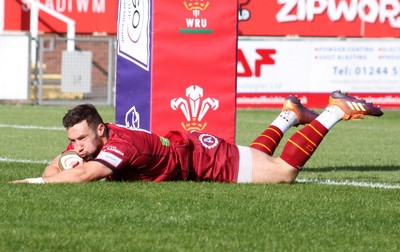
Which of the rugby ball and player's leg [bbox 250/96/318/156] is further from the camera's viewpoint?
player's leg [bbox 250/96/318/156]

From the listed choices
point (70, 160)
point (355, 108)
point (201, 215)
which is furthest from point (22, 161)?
point (201, 215)

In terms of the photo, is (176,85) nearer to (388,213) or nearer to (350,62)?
(388,213)

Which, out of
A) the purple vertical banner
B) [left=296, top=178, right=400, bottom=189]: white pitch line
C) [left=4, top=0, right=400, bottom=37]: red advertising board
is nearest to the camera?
[left=296, top=178, right=400, bottom=189]: white pitch line

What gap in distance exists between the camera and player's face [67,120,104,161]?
9383mm

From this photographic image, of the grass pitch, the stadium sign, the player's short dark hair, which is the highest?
the stadium sign

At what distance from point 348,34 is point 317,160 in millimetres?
22931

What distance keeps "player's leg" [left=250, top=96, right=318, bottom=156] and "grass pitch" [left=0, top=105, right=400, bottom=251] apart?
551mm

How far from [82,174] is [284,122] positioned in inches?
102

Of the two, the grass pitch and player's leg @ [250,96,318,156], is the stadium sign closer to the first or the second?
the grass pitch

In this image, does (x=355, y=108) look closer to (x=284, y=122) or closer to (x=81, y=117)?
(x=284, y=122)

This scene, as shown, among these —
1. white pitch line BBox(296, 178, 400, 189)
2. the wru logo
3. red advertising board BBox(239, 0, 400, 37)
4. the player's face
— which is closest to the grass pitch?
white pitch line BBox(296, 178, 400, 189)

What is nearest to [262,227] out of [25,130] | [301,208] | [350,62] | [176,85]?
[301,208]

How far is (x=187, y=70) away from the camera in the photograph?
39.8 ft

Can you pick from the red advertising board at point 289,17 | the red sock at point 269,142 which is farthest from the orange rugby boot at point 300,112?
the red advertising board at point 289,17
